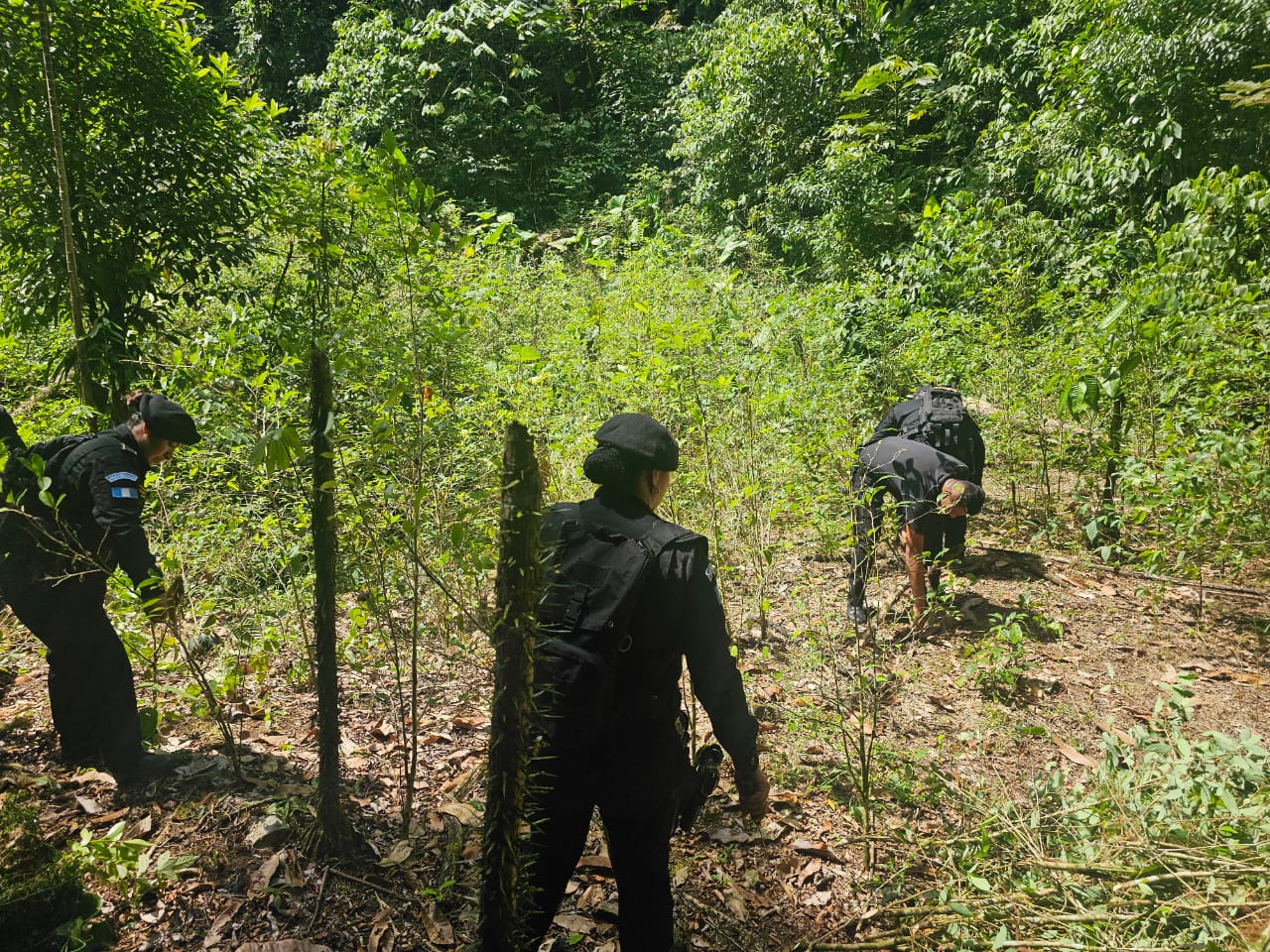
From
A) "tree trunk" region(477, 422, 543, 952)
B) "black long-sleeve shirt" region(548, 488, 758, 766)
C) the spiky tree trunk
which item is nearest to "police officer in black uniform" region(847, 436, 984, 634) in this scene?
"black long-sleeve shirt" region(548, 488, 758, 766)

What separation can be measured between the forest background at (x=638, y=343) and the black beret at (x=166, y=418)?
0.22 metres

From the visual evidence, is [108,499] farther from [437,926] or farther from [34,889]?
[437,926]

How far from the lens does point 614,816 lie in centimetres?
189

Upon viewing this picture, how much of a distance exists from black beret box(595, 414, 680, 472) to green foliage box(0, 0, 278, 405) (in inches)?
123

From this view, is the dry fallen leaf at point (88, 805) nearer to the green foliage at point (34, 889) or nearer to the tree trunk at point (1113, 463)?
the green foliage at point (34, 889)

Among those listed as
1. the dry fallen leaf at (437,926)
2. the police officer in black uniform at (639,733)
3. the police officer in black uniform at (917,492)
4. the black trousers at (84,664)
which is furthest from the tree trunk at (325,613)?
the police officer in black uniform at (917,492)

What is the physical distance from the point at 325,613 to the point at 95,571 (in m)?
1.19

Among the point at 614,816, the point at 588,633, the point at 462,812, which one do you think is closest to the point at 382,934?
the point at 462,812

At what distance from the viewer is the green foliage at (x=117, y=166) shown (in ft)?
12.8

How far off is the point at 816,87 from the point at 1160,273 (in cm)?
823

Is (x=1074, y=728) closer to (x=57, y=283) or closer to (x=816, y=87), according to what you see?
(x=57, y=283)

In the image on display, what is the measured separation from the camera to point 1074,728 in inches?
142

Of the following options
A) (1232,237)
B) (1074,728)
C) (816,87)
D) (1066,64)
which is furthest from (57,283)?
(816,87)

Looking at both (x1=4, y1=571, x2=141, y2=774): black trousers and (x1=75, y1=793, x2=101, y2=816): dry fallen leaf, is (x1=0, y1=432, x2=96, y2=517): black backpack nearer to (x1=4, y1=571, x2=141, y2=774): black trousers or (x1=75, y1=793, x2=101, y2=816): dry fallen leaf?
(x1=4, y1=571, x2=141, y2=774): black trousers
